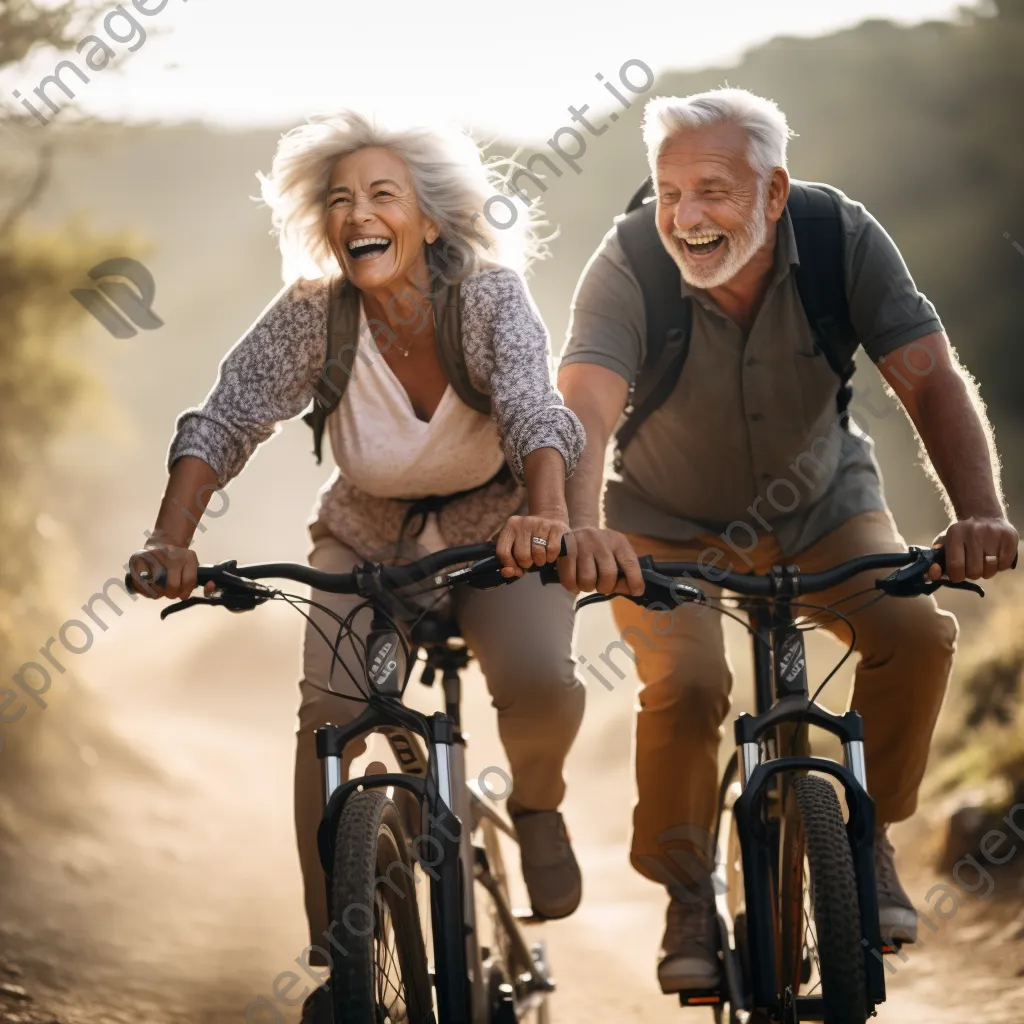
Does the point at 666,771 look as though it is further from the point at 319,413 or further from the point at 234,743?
the point at 234,743

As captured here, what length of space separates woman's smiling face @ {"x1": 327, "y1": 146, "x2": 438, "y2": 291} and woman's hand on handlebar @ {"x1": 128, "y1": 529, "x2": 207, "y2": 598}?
0.73 meters

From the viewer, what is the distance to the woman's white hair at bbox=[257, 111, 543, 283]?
3088 mm

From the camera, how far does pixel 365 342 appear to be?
10.1 feet

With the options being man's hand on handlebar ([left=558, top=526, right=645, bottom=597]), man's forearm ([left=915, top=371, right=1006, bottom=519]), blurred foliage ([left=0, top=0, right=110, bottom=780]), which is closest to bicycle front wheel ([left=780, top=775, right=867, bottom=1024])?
man's hand on handlebar ([left=558, top=526, right=645, bottom=597])

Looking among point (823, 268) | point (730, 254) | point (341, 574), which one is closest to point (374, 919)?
point (341, 574)

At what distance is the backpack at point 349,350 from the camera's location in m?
2.99


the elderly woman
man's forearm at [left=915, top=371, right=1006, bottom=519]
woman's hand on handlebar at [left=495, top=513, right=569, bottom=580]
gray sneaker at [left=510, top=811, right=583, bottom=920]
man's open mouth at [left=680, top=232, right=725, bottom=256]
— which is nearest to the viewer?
woman's hand on handlebar at [left=495, top=513, right=569, bottom=580]

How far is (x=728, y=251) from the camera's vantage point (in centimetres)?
316

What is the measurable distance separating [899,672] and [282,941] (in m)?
3.91

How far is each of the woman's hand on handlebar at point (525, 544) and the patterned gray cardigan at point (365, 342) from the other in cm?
36

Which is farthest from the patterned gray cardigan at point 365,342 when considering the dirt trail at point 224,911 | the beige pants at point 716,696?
the dirt trail at point 224,911

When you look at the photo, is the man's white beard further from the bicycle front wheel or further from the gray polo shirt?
the bicycle front wheel

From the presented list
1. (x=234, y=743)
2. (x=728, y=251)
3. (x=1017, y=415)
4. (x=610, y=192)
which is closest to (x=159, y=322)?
(x=728, y=251)

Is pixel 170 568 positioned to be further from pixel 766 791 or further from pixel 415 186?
pixel 766 791
